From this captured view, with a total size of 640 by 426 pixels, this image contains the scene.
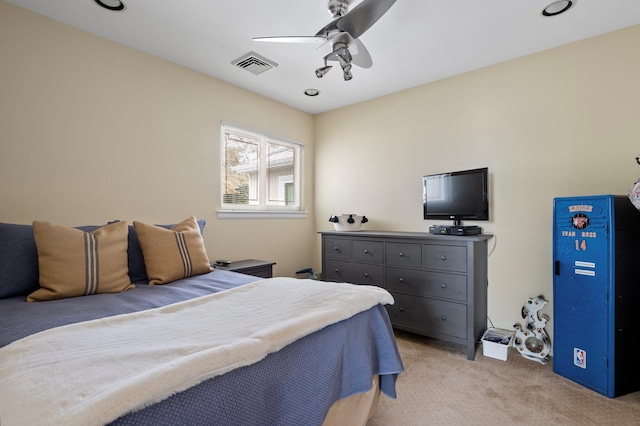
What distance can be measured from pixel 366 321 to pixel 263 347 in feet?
2.16

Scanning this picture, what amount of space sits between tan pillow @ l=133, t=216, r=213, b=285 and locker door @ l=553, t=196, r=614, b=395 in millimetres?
2507

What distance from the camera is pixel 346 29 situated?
1.82 meters

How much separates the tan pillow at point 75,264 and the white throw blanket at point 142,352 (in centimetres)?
64

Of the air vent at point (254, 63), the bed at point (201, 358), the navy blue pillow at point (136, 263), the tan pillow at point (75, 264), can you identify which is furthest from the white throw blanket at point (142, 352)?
the air vent at point (254, 63)

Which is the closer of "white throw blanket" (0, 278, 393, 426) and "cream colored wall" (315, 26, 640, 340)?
"white throw blanket" (0, 278, 393, 426)

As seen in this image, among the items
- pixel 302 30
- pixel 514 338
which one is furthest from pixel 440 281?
pixel 302 30

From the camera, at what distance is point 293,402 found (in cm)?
98

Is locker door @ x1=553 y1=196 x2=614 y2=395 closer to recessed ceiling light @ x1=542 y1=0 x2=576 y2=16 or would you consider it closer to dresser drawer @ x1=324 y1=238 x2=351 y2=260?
recessed ceiling light @ x1=542 y1=0 x2=576 y2=16

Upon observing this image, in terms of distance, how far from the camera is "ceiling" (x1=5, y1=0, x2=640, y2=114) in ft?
6.59

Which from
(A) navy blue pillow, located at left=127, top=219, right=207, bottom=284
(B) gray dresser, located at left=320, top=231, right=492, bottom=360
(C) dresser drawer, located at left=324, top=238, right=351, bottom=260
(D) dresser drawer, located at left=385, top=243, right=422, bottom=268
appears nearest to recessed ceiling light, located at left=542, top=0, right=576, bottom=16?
(B) gray dresser, located at left=320, top=231, right=492, bottom=360

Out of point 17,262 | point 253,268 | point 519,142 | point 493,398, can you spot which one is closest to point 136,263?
point 17,262

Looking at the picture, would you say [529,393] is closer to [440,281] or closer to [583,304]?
[583,304]

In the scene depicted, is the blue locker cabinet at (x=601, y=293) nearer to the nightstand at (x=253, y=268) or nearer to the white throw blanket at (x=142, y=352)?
the white throw blanket at (x=142, y=352)

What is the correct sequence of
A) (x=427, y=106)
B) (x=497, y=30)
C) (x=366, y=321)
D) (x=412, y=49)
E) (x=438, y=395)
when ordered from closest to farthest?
(x=366, y=321) < (x=438, y=395) < (x=497, y=30) < (x=412, y=49) < (x=427, y=106)
